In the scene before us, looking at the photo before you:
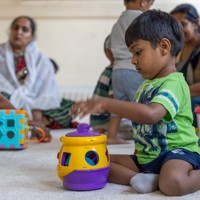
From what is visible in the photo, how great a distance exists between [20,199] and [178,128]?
0.42 metres

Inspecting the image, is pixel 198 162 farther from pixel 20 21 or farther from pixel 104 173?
pixel 20 21

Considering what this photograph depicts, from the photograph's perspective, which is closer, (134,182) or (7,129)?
(134,182)

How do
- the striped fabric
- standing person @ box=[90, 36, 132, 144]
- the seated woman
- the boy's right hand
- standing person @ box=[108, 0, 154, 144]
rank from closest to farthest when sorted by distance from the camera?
the boy's right hand, standing person @ box=[108, 0, 154, 144], standing person @ box=[90, 36, 132, 144], the seated woman, the striped fabric

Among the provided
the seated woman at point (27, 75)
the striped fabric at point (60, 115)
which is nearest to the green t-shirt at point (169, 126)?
the seated woman at point (27, 75)

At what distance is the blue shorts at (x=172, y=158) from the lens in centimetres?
108

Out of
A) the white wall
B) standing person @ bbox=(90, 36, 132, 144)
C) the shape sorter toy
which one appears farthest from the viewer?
the white wall

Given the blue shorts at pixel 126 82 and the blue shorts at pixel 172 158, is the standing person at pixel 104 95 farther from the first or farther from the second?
the blue shorts at pixel 172 158

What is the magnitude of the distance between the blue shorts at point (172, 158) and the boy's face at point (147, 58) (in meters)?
0.21

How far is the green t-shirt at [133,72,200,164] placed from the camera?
1084 millimetres

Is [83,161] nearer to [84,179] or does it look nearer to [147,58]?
[84,179]

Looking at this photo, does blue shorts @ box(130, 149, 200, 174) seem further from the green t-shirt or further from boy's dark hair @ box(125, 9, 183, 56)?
boy's dark hair @ box(125, 9, 183, 56)

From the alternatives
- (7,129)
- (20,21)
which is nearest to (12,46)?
(20,21)

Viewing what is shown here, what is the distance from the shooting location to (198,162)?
43.8 inches

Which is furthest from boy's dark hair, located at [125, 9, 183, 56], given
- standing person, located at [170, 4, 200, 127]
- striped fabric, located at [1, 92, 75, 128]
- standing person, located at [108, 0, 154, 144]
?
striped fabric, located at [1, 92, 75, 128]
